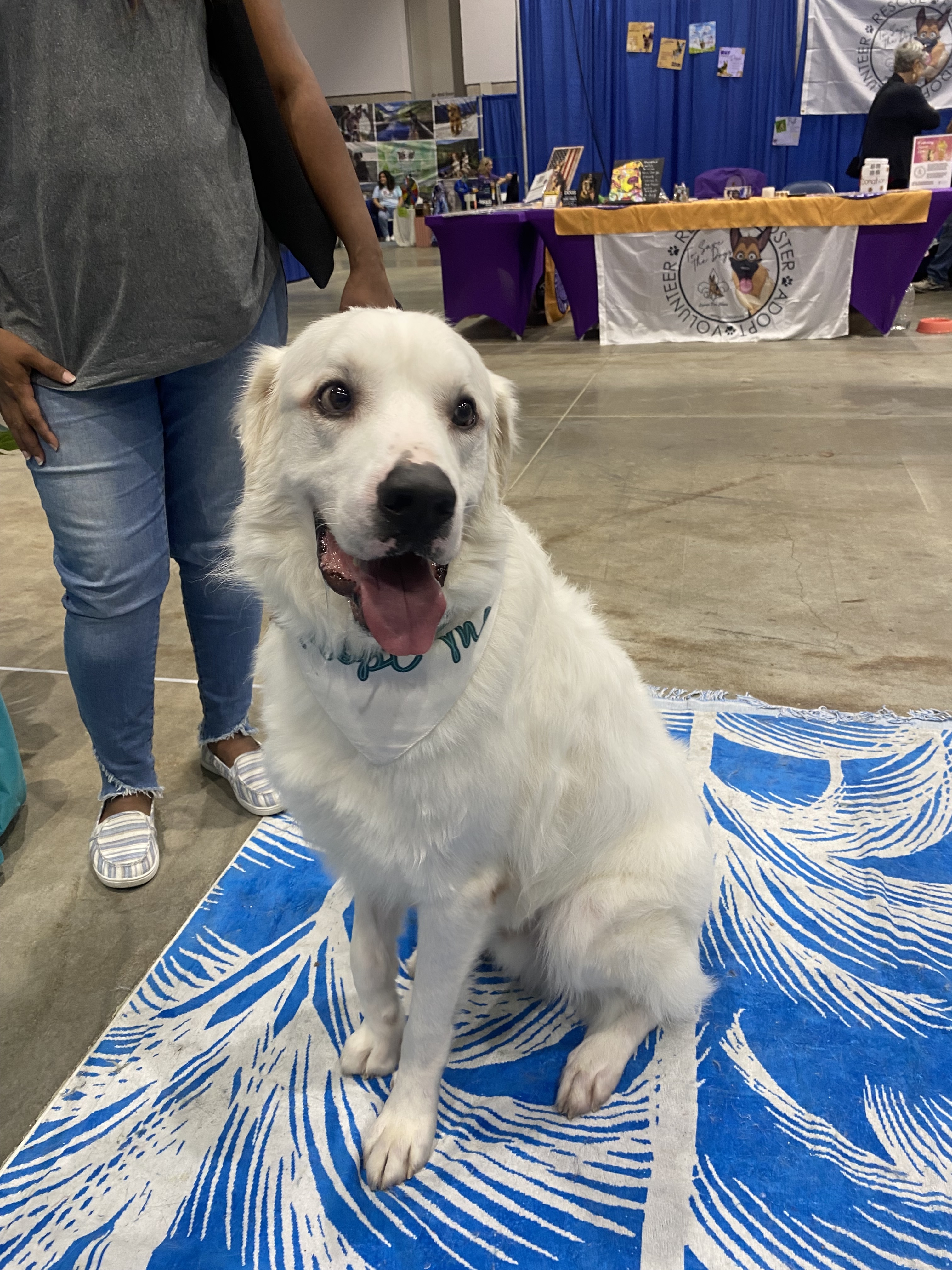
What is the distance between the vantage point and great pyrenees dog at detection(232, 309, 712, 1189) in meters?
1.11

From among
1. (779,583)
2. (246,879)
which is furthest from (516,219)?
(246,879)

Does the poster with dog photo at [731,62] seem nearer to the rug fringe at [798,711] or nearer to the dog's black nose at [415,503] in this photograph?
the rug fringe at [798,711]

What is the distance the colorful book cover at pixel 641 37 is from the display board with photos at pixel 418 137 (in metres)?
5.04

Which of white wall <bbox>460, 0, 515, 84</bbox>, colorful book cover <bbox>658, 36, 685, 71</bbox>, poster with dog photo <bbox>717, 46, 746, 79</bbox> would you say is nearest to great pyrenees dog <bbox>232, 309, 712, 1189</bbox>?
poster with dog photo <bbox>717, 46, 746, 79</bbox>

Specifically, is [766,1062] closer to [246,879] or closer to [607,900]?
[607,900]

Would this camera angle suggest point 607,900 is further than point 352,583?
Yes

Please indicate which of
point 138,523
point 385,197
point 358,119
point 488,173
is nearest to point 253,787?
point 138,523

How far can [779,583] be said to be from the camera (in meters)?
3.02

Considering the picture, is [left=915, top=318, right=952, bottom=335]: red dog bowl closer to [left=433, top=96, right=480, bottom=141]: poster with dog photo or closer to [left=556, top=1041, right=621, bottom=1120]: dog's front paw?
[left=556, top=1041, right=621, bottom=1120]: dog's front paw

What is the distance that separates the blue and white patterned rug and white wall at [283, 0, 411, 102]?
60.1ft

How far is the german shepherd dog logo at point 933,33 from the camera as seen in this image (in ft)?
33.1

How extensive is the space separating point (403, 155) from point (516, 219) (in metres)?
11.8

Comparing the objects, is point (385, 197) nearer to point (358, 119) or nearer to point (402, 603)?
point (358, 119)

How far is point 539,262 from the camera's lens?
7.97 meters
